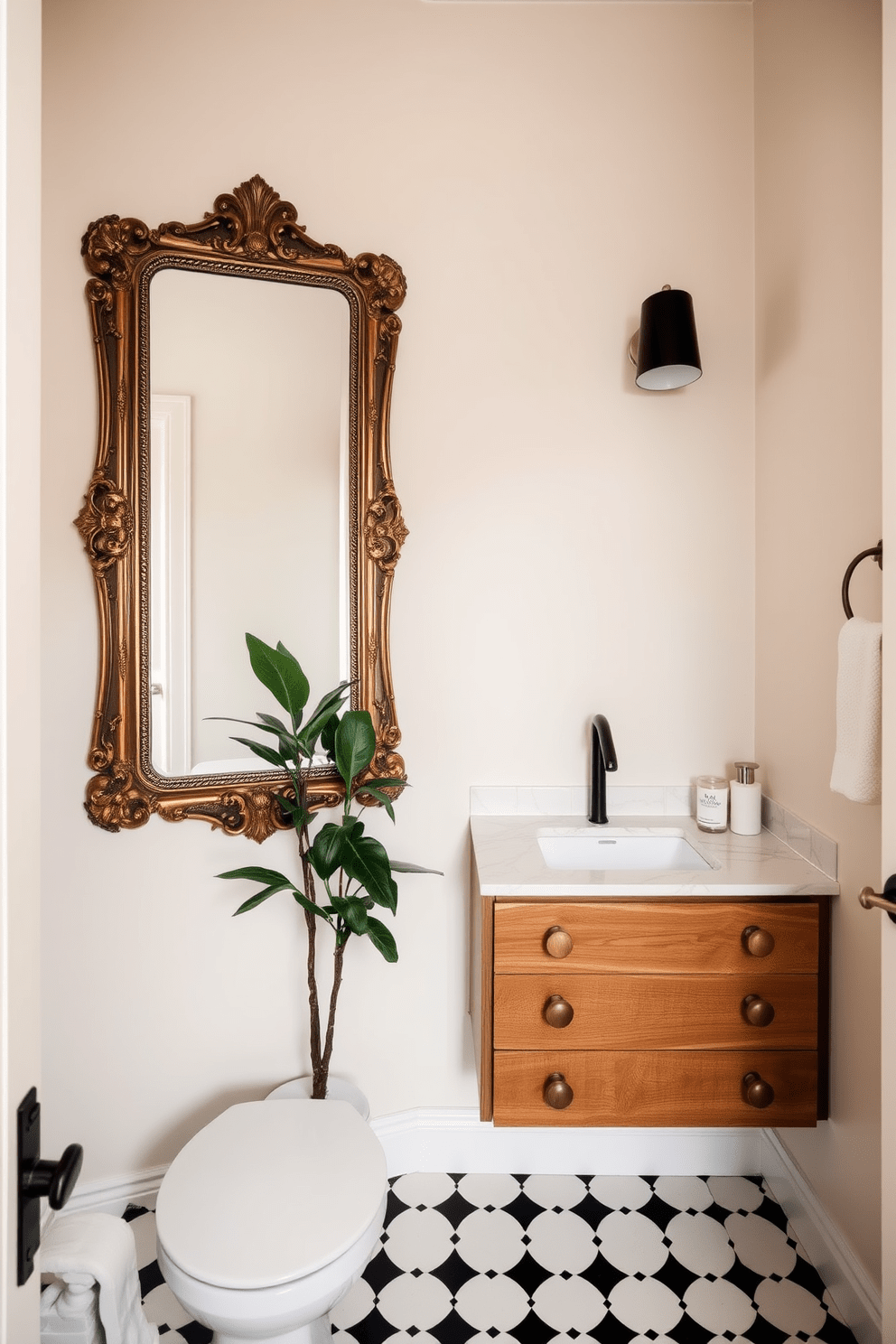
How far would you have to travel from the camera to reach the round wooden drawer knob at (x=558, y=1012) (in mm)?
1456

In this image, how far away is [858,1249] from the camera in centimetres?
141

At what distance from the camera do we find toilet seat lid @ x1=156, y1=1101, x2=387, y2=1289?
112cm

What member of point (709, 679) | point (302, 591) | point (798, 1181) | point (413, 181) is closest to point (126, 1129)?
point (302, 591)

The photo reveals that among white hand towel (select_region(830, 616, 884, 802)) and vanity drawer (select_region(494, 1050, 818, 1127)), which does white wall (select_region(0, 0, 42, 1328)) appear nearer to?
vanity drawer (select_region(494, 1050, 818, 1127))

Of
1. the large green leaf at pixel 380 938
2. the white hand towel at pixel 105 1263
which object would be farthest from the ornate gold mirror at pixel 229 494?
the white hand towel at pixel 105 1263

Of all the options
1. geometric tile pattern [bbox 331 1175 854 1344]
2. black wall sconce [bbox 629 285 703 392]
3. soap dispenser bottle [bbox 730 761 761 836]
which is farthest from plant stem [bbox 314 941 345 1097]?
black wall sconce [bbox 629 285 703 392]

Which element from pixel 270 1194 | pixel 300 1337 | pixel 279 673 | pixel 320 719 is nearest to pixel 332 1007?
pixel 270 1194

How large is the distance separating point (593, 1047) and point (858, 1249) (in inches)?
23.9

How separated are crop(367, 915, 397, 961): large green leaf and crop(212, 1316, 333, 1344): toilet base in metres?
0.59

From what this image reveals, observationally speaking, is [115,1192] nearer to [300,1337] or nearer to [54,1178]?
[300,1337]

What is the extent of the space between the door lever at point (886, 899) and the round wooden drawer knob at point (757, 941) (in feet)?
1.91

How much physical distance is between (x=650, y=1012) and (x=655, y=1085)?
0.15 metres

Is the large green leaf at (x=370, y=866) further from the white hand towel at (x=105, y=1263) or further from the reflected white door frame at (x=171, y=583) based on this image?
the white hand towel at (x=105, y=1263)

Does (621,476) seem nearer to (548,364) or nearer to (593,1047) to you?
(548,364)
